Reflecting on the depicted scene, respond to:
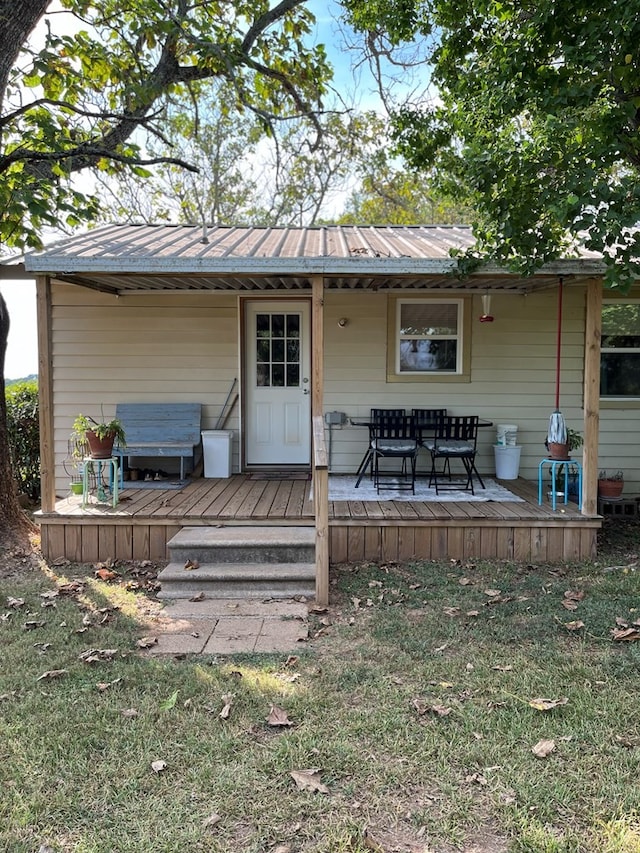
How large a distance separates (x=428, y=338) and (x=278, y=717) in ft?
17.3

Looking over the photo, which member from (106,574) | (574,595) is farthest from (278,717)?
(106,574)

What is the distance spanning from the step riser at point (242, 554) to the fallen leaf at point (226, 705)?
71.3 inches

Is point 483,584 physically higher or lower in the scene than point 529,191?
lower

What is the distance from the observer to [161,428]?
22.8ft

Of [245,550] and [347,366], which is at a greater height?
[347,366]

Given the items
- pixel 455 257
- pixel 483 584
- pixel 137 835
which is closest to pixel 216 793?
pixel 137 835

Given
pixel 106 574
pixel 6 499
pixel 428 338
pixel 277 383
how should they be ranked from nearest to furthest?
pixel 106 574 → pixel 6 499 → pixel 428 338 → pixel 277 383

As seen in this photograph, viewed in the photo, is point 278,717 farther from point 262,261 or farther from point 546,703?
point 262,261

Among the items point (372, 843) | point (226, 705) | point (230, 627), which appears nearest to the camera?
point (372, 843)

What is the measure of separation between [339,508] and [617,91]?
4.04 meters

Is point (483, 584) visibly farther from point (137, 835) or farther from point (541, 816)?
point (137, 835)

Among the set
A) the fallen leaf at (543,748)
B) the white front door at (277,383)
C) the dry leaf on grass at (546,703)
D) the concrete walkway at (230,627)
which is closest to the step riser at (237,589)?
the concrete walkway at (230,627)

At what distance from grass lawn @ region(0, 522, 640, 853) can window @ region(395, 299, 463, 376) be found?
3.56 meters

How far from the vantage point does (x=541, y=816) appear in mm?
2113
